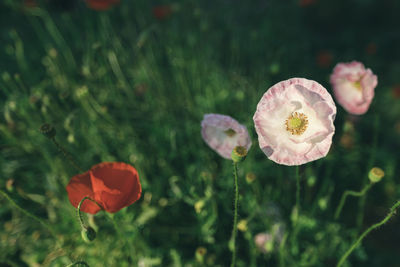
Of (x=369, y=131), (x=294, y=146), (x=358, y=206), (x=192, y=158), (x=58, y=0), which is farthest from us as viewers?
(x=58, y=0)

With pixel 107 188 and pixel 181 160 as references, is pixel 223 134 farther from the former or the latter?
pixel 181 160

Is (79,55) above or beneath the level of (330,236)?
above

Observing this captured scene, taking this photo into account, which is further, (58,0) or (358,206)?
(58,0)

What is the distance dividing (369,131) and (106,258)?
2.31m

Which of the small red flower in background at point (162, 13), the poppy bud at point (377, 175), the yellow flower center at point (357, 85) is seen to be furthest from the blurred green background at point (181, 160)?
the poppy bud at point (377, 175)

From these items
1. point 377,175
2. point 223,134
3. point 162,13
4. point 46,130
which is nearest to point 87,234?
point 46,130

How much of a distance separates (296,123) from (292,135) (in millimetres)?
58

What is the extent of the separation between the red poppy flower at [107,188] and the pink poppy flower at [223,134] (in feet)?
1.33

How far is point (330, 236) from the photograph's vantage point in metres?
1.85

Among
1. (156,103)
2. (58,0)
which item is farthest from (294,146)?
(58,0)

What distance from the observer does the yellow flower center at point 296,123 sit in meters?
1.27

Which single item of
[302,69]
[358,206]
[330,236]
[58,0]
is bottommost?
[358,206]

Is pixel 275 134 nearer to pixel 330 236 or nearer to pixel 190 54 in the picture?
pixel 330 236

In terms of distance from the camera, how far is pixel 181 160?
2256 millimetres
